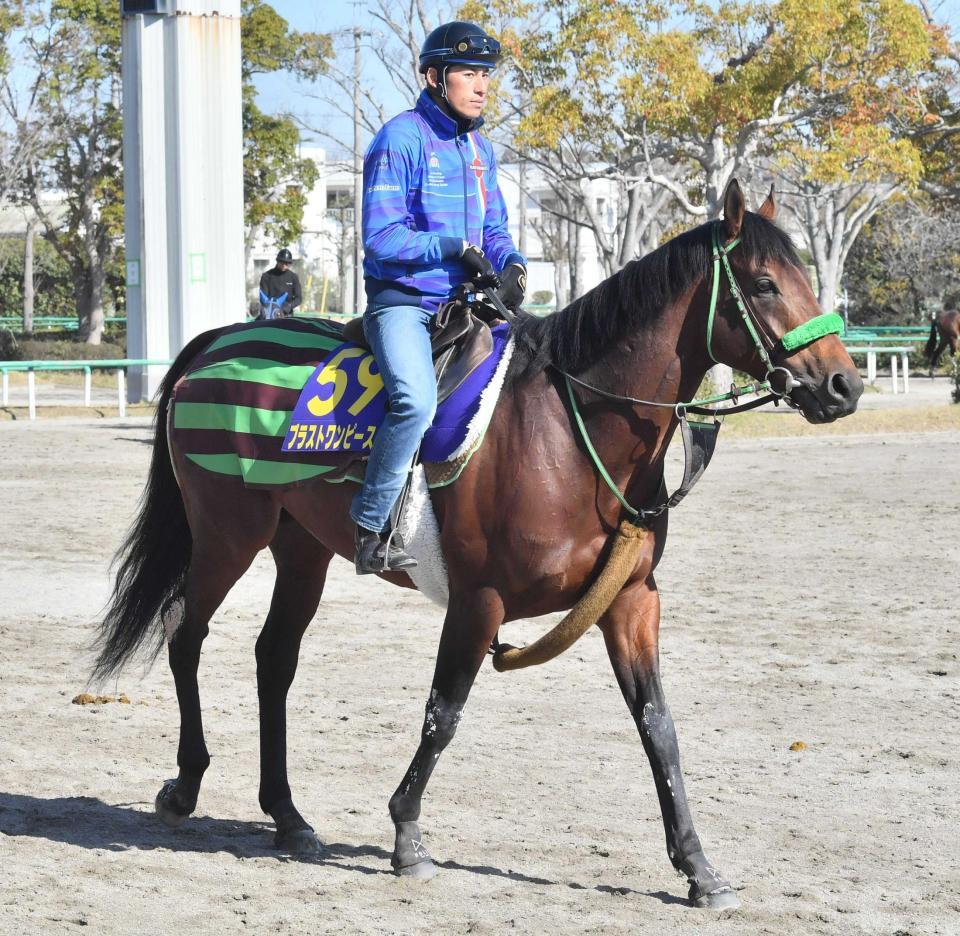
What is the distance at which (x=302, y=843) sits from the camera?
15.4 ft

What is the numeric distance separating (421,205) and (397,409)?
742mm

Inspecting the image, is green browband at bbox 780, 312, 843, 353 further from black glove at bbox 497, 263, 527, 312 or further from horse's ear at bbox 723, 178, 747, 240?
black glove at bbox 497, 263, 527, 312

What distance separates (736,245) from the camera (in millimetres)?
4180

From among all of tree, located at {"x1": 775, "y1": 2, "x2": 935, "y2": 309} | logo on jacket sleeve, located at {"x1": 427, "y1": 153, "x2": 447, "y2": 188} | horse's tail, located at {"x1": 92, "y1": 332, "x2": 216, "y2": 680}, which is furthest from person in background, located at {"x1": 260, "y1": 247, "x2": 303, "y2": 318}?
logo on jacket sleeve, located at {"x1": 427, "y1": 153, "x2": 447, "y2": 188}

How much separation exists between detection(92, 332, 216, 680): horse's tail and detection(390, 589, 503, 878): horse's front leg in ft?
4.89

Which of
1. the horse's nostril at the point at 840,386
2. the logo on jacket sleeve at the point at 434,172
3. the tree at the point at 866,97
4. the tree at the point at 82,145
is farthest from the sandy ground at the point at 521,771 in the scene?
the tree at the point at 82,145

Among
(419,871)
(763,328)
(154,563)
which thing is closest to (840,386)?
(763,328)

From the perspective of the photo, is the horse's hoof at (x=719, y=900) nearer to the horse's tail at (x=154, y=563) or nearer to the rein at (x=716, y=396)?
the rein at (x=716, y=396)

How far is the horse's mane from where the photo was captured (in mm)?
4172

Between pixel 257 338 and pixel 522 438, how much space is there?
1.43 m

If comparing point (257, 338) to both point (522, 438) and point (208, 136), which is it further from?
point (208, 136)

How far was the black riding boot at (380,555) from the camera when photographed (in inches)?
179

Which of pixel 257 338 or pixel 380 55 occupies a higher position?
pixel 380 55

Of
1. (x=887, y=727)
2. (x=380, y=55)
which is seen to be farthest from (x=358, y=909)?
(x=380, y=55)
